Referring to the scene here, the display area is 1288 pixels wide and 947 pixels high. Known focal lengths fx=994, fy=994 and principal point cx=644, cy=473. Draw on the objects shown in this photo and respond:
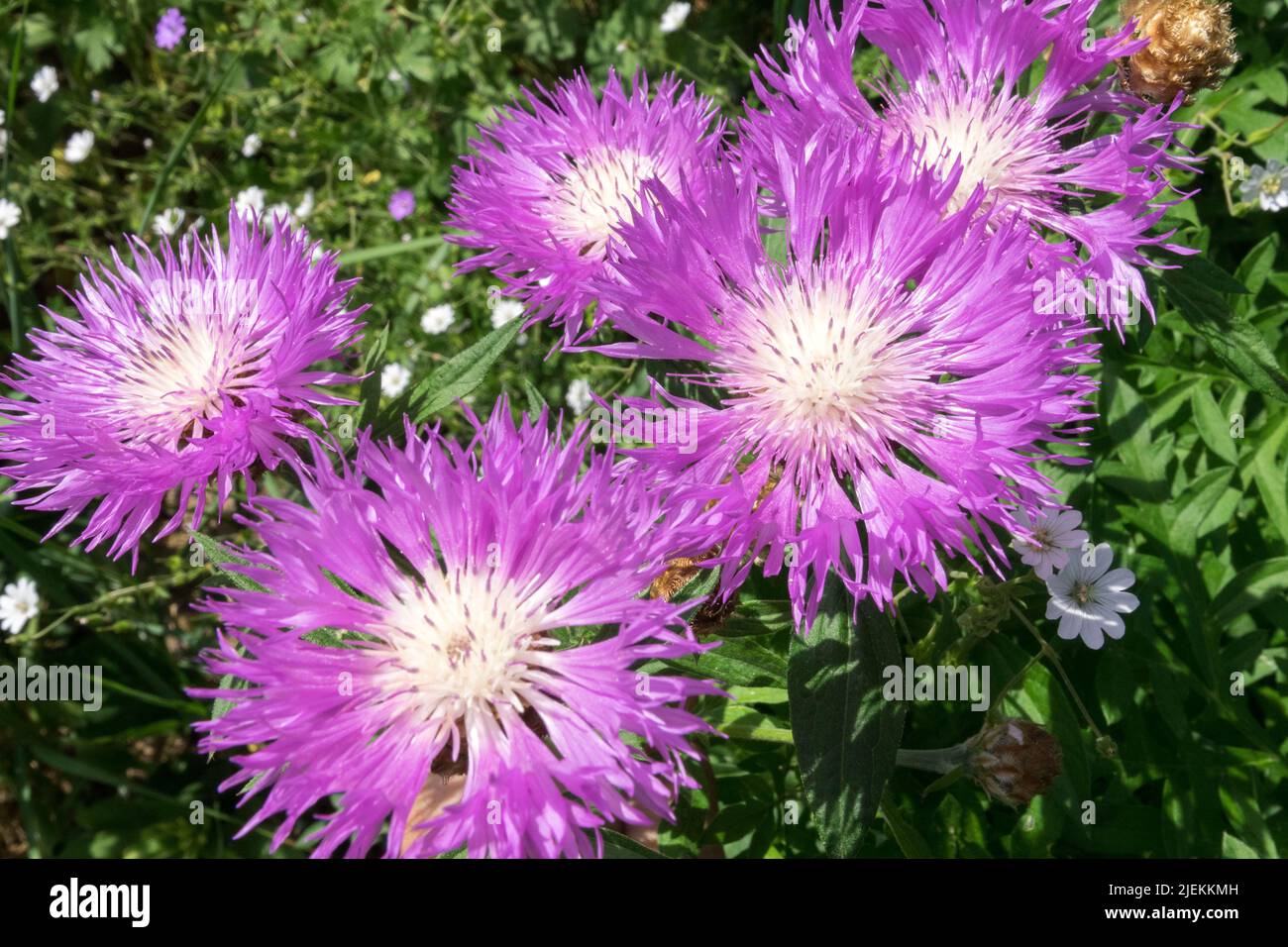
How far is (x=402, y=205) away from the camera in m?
3.46

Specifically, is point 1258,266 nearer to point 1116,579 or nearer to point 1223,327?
point 1223,327

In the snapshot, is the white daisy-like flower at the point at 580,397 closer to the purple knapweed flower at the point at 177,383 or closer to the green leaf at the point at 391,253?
the green leaf at the point at 391,253

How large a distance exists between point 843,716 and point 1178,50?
1.32m

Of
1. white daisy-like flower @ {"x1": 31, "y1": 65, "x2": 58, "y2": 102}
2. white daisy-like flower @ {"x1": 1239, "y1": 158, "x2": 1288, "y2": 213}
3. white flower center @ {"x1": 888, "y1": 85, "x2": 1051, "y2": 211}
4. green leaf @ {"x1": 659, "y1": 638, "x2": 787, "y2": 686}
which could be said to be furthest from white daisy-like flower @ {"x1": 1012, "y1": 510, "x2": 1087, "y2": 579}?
white daisy-like flower @ {"x1": 31, "y1": 65, "x2": 58, "y2": 102}

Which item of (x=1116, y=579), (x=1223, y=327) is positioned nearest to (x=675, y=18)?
(x=1223, y=327)

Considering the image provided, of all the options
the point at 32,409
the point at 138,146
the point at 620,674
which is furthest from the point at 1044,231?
the point at 138,146

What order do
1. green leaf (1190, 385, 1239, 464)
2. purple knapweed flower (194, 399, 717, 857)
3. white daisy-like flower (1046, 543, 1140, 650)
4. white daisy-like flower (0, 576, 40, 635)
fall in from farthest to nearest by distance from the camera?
white daisy-like flower (0, 576, 40, 635), green leaf (1190, 385, 1239, 464), white daisy-like flower (1046, 543, 1140, 650), purple knapweed flower (194, 399, 717, 857)

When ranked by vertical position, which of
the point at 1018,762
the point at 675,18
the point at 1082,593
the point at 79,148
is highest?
the point at 675,18

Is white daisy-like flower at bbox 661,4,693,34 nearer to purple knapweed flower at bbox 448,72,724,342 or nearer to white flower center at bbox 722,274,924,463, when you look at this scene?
purple knapweed flower at bbox 448,72,724,342

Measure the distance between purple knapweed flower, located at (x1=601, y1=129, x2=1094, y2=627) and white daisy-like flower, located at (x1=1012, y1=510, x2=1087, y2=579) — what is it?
22 cm

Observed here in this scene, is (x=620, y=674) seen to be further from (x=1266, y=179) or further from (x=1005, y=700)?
(x=1266, y=179)

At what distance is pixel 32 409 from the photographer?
1.80 meters

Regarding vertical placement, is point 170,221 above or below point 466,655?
above

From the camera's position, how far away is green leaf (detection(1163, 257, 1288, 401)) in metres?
1.84
